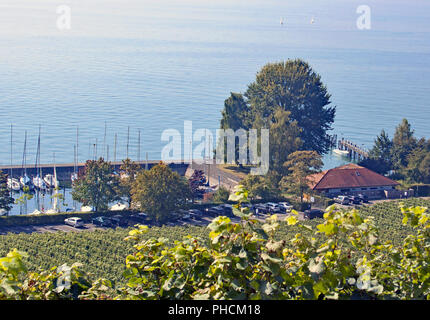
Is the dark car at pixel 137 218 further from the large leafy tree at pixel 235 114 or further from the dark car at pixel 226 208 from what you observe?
the large leafy tree at pixel 235 114

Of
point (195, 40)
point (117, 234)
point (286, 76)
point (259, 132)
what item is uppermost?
point (195, 40)

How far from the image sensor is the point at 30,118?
7538 centimetres

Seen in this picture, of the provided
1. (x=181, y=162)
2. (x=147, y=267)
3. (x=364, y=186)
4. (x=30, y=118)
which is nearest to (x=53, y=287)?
(x=147, y=267)

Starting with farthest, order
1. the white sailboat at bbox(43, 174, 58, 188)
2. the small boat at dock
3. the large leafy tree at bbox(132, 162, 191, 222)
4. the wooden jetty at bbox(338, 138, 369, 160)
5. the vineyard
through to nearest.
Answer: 1. the small boat at dock
2. the wooden jetty at bbox(338, 138, 369, 160)
3. the white sailboat at bbox(43, 174, 58, 188)
4. the large leafy tree at bbox(132, 162, 191, 222)
5. the vineyard

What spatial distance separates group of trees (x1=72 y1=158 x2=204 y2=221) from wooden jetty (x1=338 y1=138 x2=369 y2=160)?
2878 centimetres

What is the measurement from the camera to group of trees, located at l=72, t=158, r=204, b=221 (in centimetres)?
3778

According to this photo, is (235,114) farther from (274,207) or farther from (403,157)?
(274,207)

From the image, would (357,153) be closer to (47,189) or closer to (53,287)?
(47,189)

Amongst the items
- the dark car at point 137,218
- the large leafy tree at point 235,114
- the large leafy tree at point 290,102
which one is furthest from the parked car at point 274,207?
the large leafy tree at point 235,114

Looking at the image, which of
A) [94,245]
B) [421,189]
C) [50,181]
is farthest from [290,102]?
[94,245]

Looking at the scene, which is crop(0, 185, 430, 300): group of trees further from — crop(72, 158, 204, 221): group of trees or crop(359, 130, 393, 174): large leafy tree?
crop(359, 130, 393, 174): large leafy tree

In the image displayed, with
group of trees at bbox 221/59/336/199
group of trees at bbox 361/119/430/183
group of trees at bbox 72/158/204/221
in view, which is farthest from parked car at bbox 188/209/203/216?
group of trees at bbox 361/119/430/183

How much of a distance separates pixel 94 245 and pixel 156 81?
7664 cm

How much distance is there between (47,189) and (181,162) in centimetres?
1263
